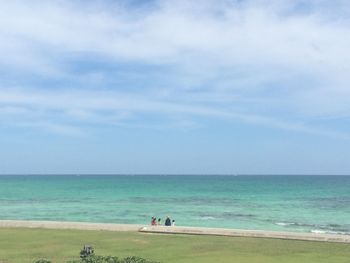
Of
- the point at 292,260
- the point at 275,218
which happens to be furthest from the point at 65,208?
the point at 292,260

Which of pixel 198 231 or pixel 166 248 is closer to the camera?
pixel 166 248

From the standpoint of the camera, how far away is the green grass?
2603 cm

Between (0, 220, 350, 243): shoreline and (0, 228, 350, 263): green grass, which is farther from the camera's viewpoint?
(0, 220, 350, 243): shoreline

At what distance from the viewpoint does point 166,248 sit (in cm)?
2891

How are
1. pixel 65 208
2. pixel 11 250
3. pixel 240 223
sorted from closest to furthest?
pixel 11 250
pixel 240 223
pixel 65 208

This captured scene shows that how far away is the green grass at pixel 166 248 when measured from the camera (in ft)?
85.4

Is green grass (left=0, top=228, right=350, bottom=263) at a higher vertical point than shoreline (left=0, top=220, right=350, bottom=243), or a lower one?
lower

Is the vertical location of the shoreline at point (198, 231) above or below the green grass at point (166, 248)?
above

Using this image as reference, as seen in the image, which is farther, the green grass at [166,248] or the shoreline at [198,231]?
the shoreline at [198,231]

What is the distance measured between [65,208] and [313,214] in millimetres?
34531

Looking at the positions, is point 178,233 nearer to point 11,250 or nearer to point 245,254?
point 245,254

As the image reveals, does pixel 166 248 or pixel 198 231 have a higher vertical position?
pixel 198 231

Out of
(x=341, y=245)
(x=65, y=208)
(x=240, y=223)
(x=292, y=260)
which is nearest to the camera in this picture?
(x=292, y=260)

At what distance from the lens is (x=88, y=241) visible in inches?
1226
